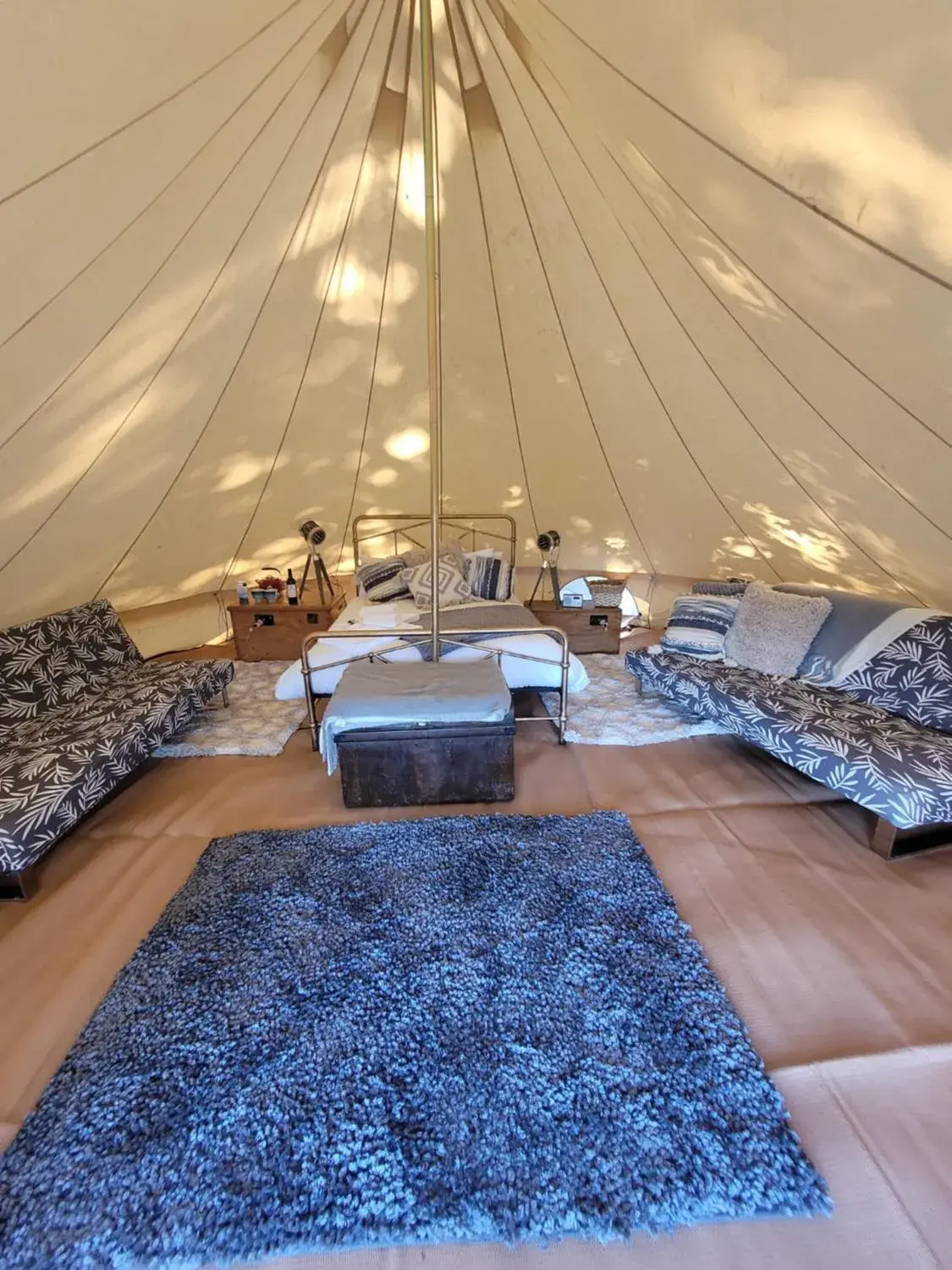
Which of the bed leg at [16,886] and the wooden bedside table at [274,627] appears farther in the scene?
the wooden bedside table at [274,627]

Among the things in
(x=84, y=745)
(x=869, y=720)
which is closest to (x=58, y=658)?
(x=84, y=745)

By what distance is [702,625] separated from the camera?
3471mm

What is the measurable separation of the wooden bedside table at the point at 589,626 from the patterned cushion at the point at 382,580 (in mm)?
1033

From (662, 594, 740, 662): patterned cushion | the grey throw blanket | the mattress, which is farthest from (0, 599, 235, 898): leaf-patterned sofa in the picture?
(662, 594, 740, 662): patterned cushion

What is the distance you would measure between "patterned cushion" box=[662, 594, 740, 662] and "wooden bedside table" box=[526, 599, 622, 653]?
731mm

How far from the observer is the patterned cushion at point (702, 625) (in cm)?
339

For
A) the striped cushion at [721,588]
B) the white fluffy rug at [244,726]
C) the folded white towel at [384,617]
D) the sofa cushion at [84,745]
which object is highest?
the striped cushion at [721,588]

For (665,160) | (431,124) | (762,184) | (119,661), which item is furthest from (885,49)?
(119,661)

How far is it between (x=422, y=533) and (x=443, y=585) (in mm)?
1053

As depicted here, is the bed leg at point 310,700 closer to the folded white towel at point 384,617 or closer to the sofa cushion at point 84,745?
the sofa cushion at point 84,745

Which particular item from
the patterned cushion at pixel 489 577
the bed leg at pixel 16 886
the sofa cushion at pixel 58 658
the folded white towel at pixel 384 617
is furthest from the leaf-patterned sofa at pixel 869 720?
the sofa cushion at pixel 58 658

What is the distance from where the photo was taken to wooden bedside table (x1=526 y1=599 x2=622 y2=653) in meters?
4.32

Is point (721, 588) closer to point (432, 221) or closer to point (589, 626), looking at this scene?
point (589, 626)

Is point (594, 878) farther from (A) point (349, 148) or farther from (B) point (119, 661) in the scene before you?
(A) point (349, 148)
